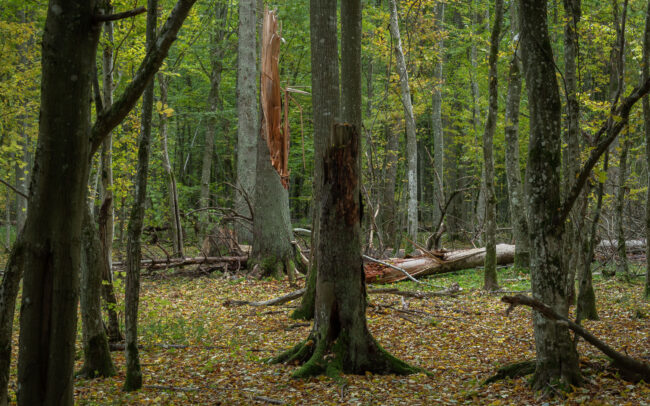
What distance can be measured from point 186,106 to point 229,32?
8995 millimetres

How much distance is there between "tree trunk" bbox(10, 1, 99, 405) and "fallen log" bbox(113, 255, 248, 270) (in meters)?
10.1

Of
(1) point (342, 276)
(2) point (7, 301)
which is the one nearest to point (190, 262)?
(1) point (342, 276)

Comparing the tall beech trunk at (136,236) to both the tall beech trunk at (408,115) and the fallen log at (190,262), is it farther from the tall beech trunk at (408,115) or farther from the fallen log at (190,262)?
the tall beech trunk at (408,115)

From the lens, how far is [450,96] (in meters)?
26.8

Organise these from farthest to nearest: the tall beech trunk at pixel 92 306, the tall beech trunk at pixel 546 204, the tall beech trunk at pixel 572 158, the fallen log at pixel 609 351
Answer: the tall beech trunk at pixel 92 306 → the tall beech trunk at pixel 572 158 → the tall beech trunk at pixel 546 204 → the fallen log at pixel 609 351

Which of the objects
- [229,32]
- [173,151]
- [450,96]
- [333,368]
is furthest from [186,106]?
[333,368]

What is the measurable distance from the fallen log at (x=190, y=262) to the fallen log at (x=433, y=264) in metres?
3.50

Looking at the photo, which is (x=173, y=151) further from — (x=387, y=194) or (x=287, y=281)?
(x=287, y=281)

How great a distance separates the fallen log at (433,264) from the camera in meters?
11.9

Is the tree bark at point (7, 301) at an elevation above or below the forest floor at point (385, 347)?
above

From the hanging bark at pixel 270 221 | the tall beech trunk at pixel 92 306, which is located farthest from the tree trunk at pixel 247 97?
the tall beech trunk at pixel 92 306

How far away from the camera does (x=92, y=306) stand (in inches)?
229

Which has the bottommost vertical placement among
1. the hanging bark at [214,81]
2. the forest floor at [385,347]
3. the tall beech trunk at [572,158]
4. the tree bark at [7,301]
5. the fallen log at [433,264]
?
the forest floor at [385,347]

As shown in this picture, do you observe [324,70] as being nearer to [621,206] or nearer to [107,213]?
[107,213]
